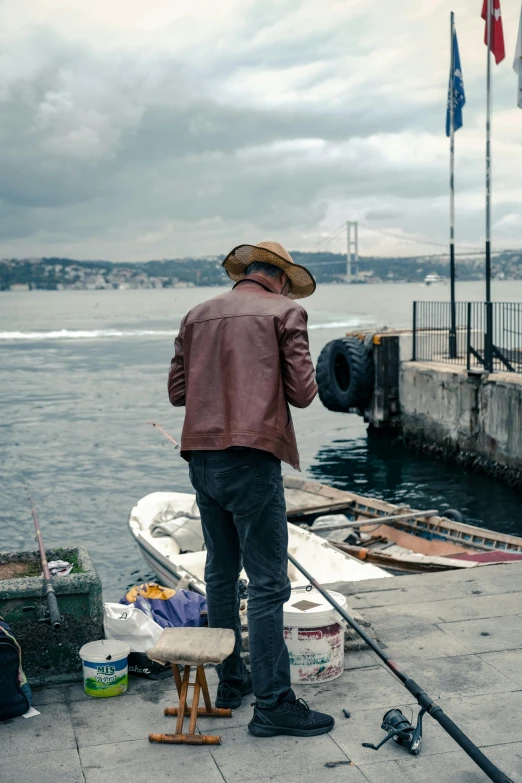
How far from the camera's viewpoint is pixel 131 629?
498 cm

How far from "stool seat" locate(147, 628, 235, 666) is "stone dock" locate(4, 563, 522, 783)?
0.39 metres

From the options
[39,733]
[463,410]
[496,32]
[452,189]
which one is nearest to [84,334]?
[452,189]

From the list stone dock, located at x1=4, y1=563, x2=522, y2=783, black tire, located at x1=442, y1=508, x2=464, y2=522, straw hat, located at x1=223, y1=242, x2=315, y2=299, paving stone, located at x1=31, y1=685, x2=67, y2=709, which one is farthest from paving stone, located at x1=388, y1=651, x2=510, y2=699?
black tire, located at x1=442, y1=508, x2=464, y2=522

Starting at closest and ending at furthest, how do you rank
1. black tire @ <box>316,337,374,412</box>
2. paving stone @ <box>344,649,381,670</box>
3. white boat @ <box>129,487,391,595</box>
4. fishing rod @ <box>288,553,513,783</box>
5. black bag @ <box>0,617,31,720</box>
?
fishing rod @ <box>288,553,513,783</box>, black bag @ <box>0,617,31,720</box>, paving stone @ <box>344,649,381,670</box>, white boat @ <box>129,487,391,595</box>, black tire @ <box>316,337,374,412</box>

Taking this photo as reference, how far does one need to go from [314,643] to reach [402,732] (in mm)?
780

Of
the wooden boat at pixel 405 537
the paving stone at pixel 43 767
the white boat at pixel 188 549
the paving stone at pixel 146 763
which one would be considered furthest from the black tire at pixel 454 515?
the paving stone at pixel 43 767

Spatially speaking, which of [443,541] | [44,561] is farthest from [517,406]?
[44,561]

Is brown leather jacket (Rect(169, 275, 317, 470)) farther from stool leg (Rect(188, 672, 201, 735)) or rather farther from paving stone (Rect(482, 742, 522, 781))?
paving stone (Rect(482, 742, 522, 781))

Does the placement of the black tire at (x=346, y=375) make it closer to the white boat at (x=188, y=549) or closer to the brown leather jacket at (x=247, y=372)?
the white boat at (x=188, y=549)

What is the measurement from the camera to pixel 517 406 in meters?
18.0

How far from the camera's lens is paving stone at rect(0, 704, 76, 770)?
404cm

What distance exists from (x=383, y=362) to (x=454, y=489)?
470 centimetres

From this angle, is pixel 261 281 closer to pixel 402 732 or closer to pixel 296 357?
pixel 296 357

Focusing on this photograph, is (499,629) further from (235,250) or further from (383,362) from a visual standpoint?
(383,362)
